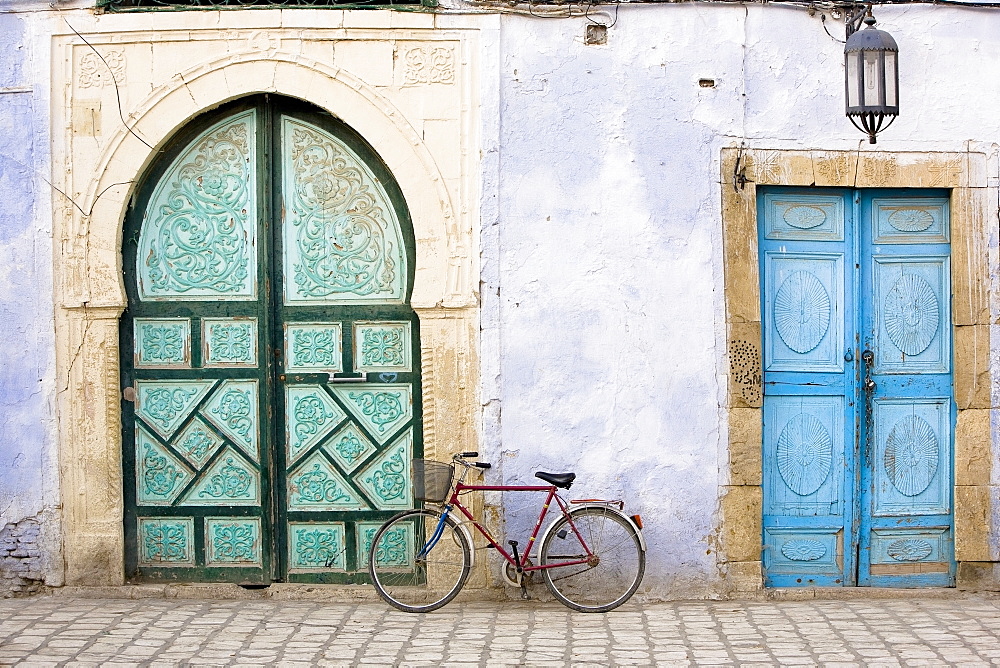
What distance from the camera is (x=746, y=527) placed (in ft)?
20.0

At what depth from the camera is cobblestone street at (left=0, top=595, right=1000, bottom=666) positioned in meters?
5.07

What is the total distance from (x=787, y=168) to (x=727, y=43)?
30.5 inches

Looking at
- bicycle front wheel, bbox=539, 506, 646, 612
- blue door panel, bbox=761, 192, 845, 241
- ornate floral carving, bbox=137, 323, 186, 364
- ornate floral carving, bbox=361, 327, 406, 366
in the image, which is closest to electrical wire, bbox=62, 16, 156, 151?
ornate floral carving, bbox=137, 323, 186, 364

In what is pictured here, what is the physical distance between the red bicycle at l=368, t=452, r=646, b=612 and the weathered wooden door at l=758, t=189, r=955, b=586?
2.99 feet

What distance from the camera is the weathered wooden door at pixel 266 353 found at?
6.20 m

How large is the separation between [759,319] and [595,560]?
5.32 feet

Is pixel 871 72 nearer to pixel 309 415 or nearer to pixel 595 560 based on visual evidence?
pixel 595 560

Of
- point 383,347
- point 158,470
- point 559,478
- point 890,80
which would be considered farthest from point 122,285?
point 890,80

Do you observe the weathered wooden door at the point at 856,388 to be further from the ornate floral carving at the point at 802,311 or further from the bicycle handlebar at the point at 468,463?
the bicycle handlebar at the point at 468,463

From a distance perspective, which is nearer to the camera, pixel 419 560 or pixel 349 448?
pixel 419 560

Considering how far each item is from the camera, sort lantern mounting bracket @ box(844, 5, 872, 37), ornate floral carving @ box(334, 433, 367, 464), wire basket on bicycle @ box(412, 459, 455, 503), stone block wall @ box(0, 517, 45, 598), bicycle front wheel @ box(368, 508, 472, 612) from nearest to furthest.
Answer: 1. wire basket on bicycle @ box(412, 459, 455, 503)
2. bicycle front wheel @ box(368, 508, 472, 612)
3. lantern mounting bracket @ box(844, 5, 872, 37)
4. stone block wall @ box(0, 517, 45, 598)
5. ornate floral carving @ box(334, 433, 367, 464)

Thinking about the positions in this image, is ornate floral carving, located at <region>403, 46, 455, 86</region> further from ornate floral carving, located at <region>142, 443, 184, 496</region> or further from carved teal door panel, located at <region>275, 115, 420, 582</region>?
ornate floral carving, located at <region>142, 443, 184, 496</region>

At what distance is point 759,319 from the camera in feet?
20.0

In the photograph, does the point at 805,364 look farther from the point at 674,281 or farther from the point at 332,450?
the point at 332,450
